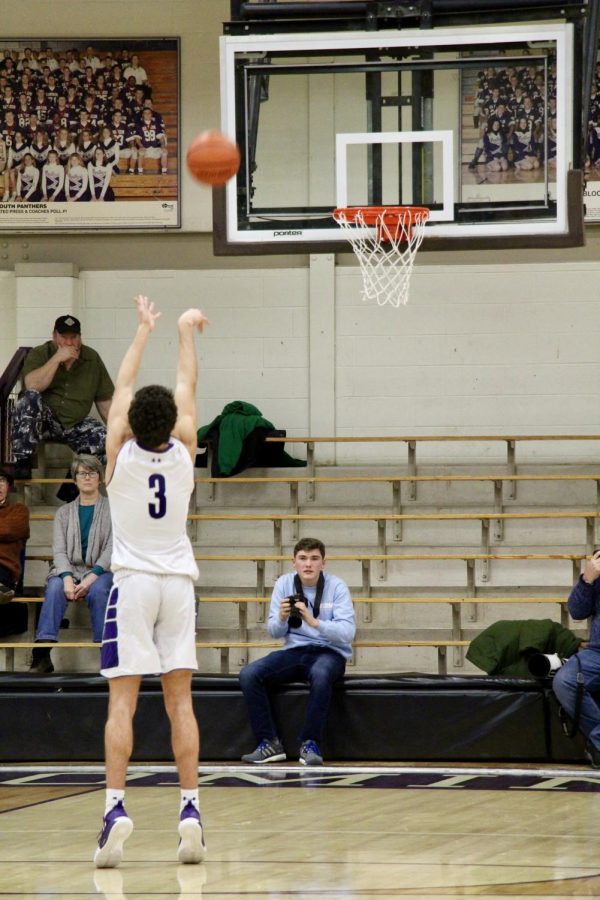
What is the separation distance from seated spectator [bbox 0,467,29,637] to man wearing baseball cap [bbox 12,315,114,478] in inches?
54.8

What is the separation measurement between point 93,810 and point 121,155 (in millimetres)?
7226

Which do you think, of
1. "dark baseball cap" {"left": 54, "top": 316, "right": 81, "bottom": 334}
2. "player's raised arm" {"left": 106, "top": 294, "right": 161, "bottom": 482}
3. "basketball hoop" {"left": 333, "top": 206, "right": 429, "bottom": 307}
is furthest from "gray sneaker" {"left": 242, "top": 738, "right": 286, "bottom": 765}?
"dark baseball cap" {"left": 54, "top": 316, "right": 81, "bottom": 334}

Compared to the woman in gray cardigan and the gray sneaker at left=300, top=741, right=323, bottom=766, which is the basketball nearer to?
the gray sneaker at left=300, top=741, right=323, bottom=766

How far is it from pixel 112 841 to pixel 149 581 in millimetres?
911

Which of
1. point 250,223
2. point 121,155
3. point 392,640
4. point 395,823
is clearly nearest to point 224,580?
point 392,640

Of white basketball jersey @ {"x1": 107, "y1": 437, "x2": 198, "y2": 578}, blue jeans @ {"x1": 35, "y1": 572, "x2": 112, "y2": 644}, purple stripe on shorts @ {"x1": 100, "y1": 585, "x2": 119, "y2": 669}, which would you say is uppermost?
white basketball jersey @ {"x1": 107, "y1": 437, "x2": 198, "y2": 578}

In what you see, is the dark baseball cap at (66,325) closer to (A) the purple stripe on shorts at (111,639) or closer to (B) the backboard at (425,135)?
(B) the backboard at (425,135)

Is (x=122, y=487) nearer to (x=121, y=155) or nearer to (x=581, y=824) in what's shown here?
(x=581, y=824)

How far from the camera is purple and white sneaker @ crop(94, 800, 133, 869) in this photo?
188 inches

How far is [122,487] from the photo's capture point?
5.06 meters

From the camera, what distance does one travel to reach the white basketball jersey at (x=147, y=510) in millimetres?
5031

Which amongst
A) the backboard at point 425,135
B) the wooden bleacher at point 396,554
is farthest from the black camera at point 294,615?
the backboard at point 425,135

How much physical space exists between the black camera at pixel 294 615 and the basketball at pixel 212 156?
2.70 m

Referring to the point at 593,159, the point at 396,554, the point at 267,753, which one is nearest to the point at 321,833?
the point at 267,753
